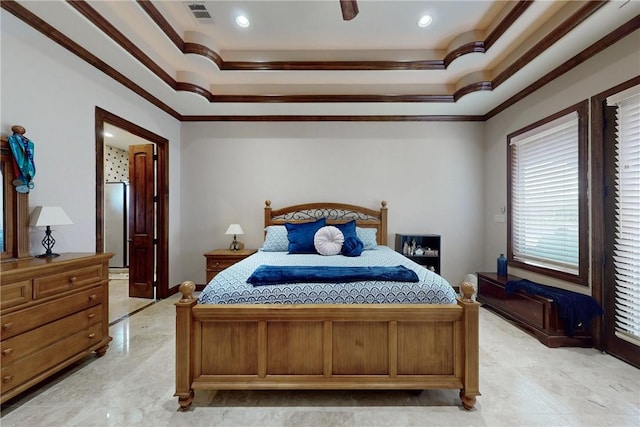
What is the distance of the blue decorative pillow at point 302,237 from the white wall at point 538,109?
2622mm

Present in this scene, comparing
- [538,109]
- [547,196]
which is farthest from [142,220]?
[538,109]

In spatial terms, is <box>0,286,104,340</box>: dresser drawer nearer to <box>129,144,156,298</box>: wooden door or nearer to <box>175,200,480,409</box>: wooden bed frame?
Result: <box>175,200,480,409</box>: wooden bed frame

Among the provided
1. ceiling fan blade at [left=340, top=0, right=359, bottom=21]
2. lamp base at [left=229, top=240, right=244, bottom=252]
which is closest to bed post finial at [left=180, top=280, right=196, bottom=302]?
ceiling fan blade at [left=340, top=0, right=359, bottom=21]

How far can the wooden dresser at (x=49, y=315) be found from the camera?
1.69m

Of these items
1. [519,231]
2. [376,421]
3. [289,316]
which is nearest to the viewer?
[376,421]

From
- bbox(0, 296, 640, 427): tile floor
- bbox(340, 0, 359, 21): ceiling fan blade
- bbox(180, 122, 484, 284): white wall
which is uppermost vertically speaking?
bbox(340, 0, 359, 21): ceiling fan blade

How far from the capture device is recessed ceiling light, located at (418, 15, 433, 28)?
8.55 ft

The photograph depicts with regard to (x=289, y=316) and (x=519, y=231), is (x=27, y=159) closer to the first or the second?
(x=289, y=316)

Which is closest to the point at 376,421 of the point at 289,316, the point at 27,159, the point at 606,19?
the point at 289,316

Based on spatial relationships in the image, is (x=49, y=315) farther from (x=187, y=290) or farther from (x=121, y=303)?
(x=121, y=303)

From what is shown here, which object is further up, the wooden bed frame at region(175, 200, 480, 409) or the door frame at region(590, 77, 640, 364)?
the door frame at region(590, 77, 640, 364)

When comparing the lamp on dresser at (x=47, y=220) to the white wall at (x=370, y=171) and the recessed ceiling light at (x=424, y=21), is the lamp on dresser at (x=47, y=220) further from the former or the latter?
the recessed ceiling light at (x=424, y=21)

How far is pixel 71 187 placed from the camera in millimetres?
2463

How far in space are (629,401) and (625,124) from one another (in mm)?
2153
